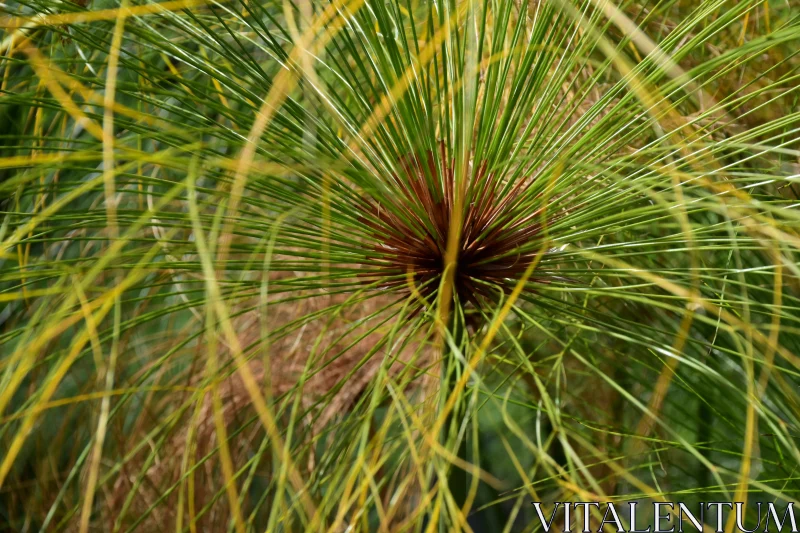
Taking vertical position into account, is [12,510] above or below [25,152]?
below

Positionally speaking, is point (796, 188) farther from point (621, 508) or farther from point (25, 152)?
point (25, 152)

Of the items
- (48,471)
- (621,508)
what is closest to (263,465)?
(48,471)

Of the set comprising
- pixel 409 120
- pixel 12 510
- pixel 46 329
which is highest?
pixel 409 120

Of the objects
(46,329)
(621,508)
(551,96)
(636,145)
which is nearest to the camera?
(46,329)

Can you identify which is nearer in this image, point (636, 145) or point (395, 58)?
point (395, 58)

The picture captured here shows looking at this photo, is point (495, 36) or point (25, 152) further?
point (25, 152)

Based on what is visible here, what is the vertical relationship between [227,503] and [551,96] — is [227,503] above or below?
below

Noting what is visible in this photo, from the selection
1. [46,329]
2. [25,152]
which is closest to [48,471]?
[25,152]

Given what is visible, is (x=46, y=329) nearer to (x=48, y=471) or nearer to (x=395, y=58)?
(x=395, y=58)

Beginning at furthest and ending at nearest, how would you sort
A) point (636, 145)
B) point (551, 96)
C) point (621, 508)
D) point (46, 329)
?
1. point (621, 508)
2. point (636, 145)
3. point (551, 96)
4. point (46, 329)
